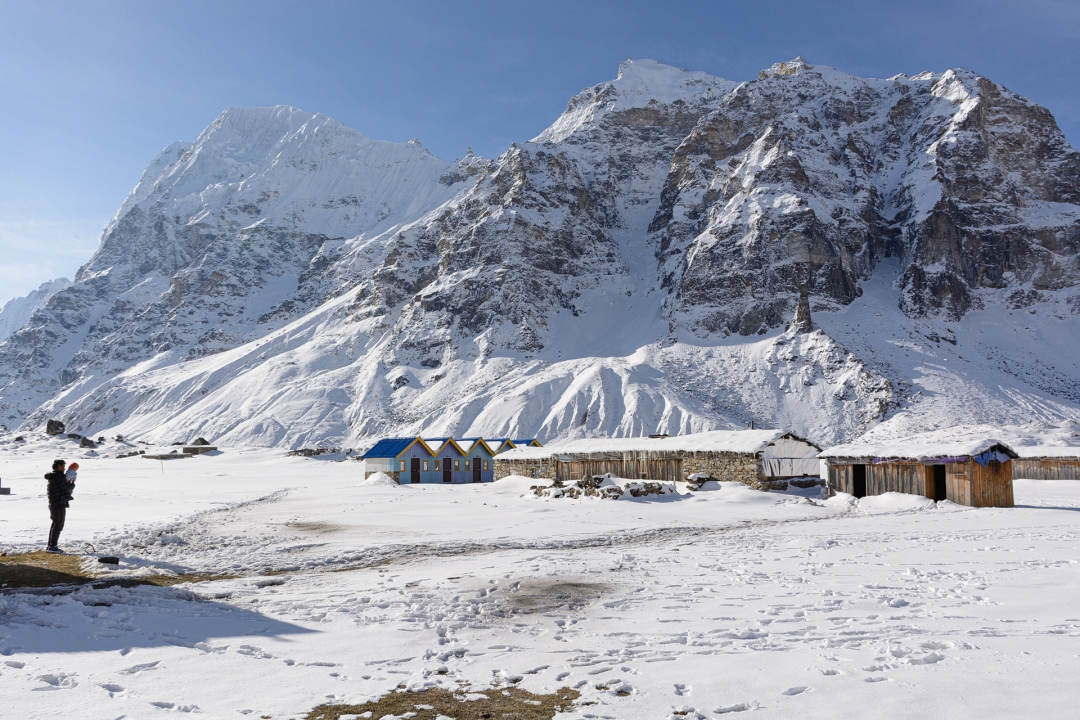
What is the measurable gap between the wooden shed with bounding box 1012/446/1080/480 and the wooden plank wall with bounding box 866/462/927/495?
59.3 feet

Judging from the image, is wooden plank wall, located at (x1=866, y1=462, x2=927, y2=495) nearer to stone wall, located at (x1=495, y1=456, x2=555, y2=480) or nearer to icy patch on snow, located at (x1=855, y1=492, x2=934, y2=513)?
icy patch on snow, located at (x1=855, y1=492, x2=934, y2=513)

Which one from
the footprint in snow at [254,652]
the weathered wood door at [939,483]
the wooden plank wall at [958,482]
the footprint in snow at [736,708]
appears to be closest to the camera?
the footprint in snow at [736,708]

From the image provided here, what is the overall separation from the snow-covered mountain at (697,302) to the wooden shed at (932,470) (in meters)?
40.8

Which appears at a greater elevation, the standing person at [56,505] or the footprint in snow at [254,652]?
the standing person at [56,505]

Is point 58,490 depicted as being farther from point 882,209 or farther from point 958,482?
point 882,209

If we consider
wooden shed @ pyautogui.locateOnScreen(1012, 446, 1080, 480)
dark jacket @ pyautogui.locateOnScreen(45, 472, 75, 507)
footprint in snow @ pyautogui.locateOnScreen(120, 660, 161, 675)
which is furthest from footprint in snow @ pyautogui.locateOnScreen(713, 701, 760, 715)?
wooden shed @ pyautogui.locateOnScreen(1012, 446, 1080, 480)

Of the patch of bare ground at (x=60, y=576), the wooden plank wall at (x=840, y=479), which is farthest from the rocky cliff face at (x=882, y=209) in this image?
the patch of bare ground at (x=60, y=576)

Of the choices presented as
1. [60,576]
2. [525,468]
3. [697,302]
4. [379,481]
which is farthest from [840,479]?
[697,302]

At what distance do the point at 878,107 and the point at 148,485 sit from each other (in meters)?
142

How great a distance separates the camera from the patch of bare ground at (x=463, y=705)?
622cm

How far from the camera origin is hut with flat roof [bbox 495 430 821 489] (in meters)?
33.3

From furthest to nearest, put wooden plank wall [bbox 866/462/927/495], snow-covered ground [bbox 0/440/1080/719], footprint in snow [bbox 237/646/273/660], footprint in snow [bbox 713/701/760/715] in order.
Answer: wooden plank wall [bbox 866/462/927/495], footprint in snow [bbox 237/646/273/660], snow-covered ground [bbox 0/440/1080/719], footprint in snow [bbox 713/701/760/715]

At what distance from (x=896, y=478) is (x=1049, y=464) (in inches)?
840

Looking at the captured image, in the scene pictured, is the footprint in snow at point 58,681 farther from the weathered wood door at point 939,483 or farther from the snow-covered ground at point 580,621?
the weathered wood door at point 939,483
